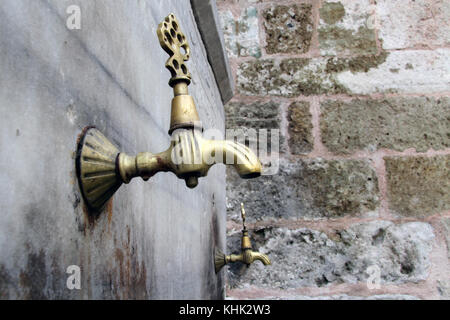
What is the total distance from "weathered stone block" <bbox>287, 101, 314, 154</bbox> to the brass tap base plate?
121 centimetres

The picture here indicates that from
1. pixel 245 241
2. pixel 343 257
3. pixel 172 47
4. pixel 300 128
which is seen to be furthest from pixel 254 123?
pixel 172 47

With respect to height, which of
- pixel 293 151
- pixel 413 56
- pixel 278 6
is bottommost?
pixel 293 151

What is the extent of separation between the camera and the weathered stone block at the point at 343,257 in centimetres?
141

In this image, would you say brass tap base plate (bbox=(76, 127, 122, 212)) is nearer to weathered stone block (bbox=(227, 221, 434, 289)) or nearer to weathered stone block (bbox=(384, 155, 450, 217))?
weathered stone block (bbox=(227, 221, 434, 289))

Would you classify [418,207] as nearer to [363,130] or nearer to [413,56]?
[363,130]

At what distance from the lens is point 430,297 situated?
1.39 metres

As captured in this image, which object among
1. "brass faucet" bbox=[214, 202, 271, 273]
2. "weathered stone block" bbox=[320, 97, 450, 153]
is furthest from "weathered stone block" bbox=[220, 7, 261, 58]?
"brass faucet" bbox=[214, 202, 271, 273]

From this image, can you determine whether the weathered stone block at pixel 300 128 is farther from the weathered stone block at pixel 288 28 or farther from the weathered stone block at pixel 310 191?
the weathered stone block at pixel 288 28

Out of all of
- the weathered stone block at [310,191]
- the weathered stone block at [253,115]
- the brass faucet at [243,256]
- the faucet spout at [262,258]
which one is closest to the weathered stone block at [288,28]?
the weathered stone block at [253,115]

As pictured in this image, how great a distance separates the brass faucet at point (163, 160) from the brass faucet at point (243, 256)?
830 mm
